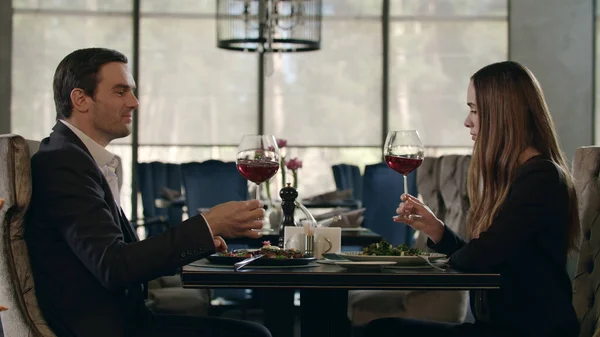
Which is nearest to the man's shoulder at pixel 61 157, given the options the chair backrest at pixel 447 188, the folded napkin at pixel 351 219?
the chair backrest at pixel 447 188

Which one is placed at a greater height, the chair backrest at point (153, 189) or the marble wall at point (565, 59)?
the marble wall at point (565, 59)

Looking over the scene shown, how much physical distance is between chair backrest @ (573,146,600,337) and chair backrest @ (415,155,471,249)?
1.40 metres

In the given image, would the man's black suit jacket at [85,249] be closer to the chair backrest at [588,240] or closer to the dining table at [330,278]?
the dining table at [330,278]

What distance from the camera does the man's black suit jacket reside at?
1842 mm

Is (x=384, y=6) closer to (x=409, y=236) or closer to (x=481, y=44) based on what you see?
(x=481, y=44)

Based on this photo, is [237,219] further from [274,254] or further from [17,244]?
[17,244]

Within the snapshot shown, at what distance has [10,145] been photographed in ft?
6.30

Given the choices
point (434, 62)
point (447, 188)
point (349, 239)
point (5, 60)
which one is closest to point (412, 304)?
point (349, 239)

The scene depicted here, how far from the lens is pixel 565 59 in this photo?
30.8 feet

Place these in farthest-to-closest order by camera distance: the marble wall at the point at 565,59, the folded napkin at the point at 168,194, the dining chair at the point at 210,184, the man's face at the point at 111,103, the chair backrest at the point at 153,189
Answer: the marble wall at the point at 565,59 < the chair backrest at the point at 153,189 < the folded napkin at the point at 168,194 < the dining chair at the point at 210,184 < the man's face at the point at 111,103

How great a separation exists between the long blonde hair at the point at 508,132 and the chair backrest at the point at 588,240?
0.89ft

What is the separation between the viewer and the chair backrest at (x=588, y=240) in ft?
7.84

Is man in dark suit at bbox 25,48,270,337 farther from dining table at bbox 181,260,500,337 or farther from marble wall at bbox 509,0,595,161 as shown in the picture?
marble wall at bbox 509,0,595,161

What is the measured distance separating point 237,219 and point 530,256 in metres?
0.68
